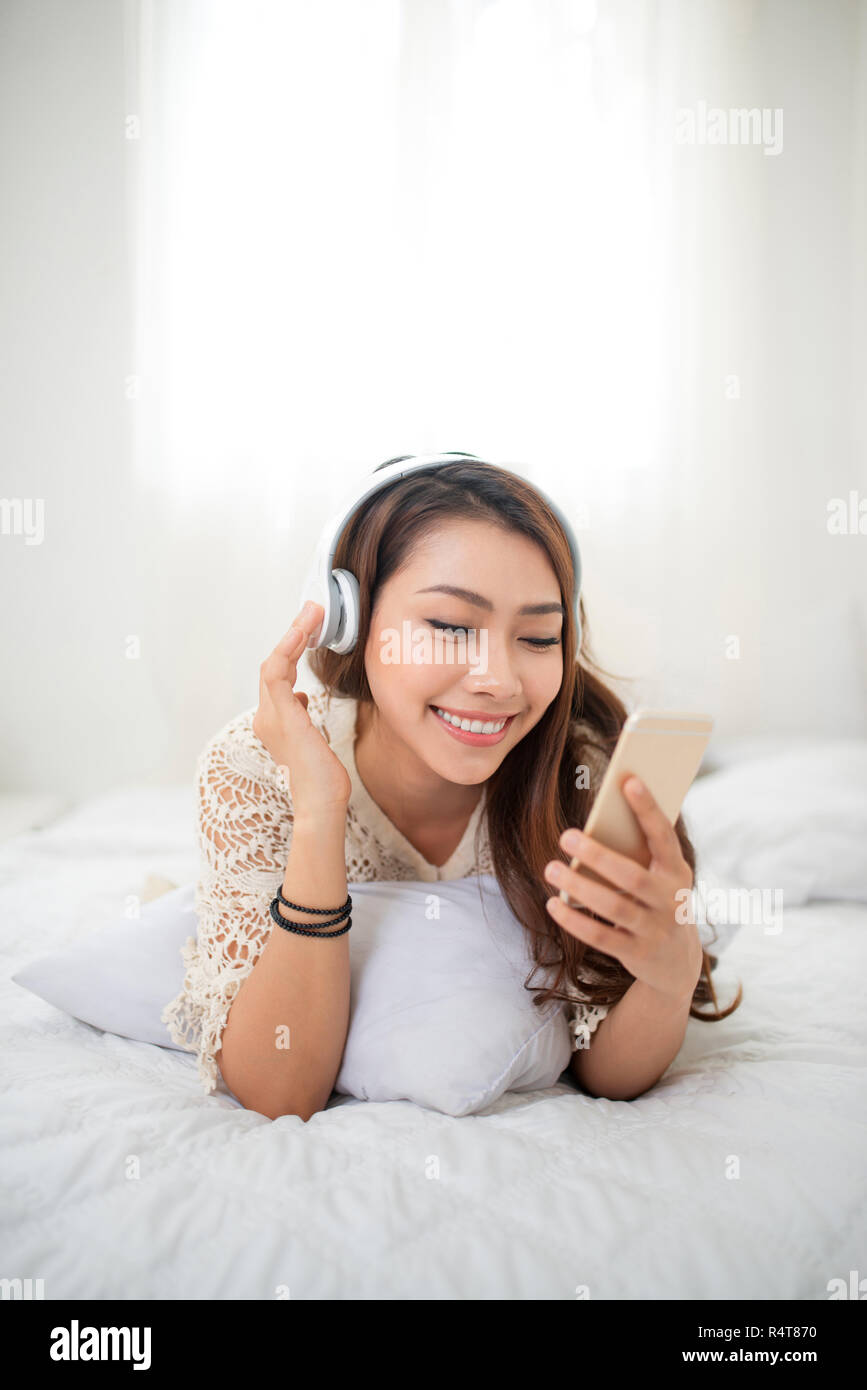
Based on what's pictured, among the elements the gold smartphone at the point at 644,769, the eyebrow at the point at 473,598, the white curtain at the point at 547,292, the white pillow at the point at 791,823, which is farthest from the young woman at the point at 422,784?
the white curtain at the point at 547,292

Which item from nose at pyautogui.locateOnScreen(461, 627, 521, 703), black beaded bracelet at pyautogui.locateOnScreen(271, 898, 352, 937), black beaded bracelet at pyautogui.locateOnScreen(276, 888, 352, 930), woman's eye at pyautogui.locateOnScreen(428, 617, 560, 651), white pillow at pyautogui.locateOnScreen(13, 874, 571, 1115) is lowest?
white pillow at pyautogui.locateOnScreen(13, 874, 571, 1115)

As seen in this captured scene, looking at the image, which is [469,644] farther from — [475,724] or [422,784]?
[422,784]

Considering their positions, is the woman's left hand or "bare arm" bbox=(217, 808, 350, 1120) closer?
the woman's left hand

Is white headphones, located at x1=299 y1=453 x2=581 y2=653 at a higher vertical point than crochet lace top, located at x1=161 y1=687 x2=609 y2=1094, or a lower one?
higher

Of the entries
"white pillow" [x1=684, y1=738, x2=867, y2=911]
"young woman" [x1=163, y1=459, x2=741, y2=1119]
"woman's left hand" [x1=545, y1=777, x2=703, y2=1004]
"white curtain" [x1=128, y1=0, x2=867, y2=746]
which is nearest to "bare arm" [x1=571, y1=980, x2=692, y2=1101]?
"young woman" [x1=163, y1=459, x2=741, y2=1119]

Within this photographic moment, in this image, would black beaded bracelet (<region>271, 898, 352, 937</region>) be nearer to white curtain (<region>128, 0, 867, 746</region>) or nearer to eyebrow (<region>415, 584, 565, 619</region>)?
eyebrow (<region>415, 584, 565, 619</region>)

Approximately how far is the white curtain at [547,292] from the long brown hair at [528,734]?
104 centimetres

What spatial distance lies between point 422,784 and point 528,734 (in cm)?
14

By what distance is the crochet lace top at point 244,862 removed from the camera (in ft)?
3.06

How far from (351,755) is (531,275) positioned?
127 centimetres

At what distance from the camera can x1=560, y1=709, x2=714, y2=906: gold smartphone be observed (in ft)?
2.10

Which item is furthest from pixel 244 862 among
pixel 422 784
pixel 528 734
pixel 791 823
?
pixel 791 823

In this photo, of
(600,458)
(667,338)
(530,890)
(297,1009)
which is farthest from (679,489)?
(297,1009)

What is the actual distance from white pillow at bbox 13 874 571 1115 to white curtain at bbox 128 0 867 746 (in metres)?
1.18
